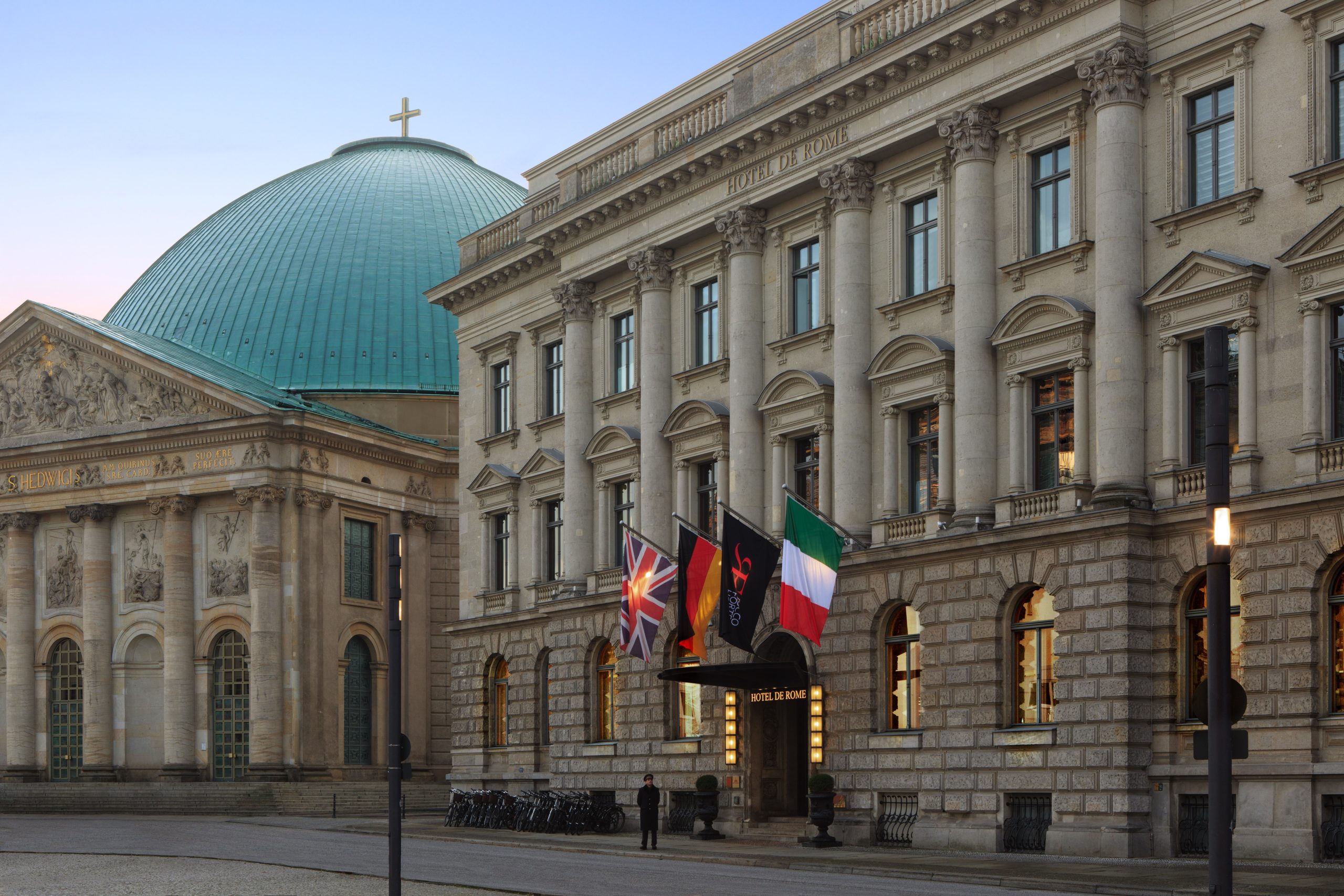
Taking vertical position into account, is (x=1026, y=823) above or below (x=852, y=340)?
below

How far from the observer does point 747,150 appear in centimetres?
4475

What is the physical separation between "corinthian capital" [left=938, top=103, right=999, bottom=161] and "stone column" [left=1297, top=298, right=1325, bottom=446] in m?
8.94

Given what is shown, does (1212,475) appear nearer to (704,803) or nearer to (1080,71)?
(1080,71)

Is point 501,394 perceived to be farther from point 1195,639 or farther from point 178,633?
point 1195,639

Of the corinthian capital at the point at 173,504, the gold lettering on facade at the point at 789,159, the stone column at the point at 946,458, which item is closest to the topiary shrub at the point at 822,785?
the stone column at the point at 946,458

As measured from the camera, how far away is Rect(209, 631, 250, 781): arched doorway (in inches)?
2744

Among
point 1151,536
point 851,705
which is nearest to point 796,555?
point 851,705

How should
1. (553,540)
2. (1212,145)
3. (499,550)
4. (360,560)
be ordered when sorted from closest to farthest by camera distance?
(1212,145), (553,540), (499,550), (360,560)

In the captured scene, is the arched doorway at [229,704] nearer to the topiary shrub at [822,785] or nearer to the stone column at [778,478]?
the stone column at [778,478]

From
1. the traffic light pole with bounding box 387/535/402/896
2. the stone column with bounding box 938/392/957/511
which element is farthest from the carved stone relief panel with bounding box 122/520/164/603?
the traffic light pole with bounding box 387/535/402/896

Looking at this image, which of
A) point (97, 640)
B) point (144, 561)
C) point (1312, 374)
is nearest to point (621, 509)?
point (1312, 374)

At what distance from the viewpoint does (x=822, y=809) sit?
125ft

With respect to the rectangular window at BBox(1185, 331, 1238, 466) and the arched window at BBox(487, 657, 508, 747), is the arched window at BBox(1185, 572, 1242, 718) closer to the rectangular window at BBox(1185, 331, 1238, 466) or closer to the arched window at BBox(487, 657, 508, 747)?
the rectangular window at BBox(1185, 331, 1238, 466)

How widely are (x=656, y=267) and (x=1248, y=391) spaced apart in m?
19.8
